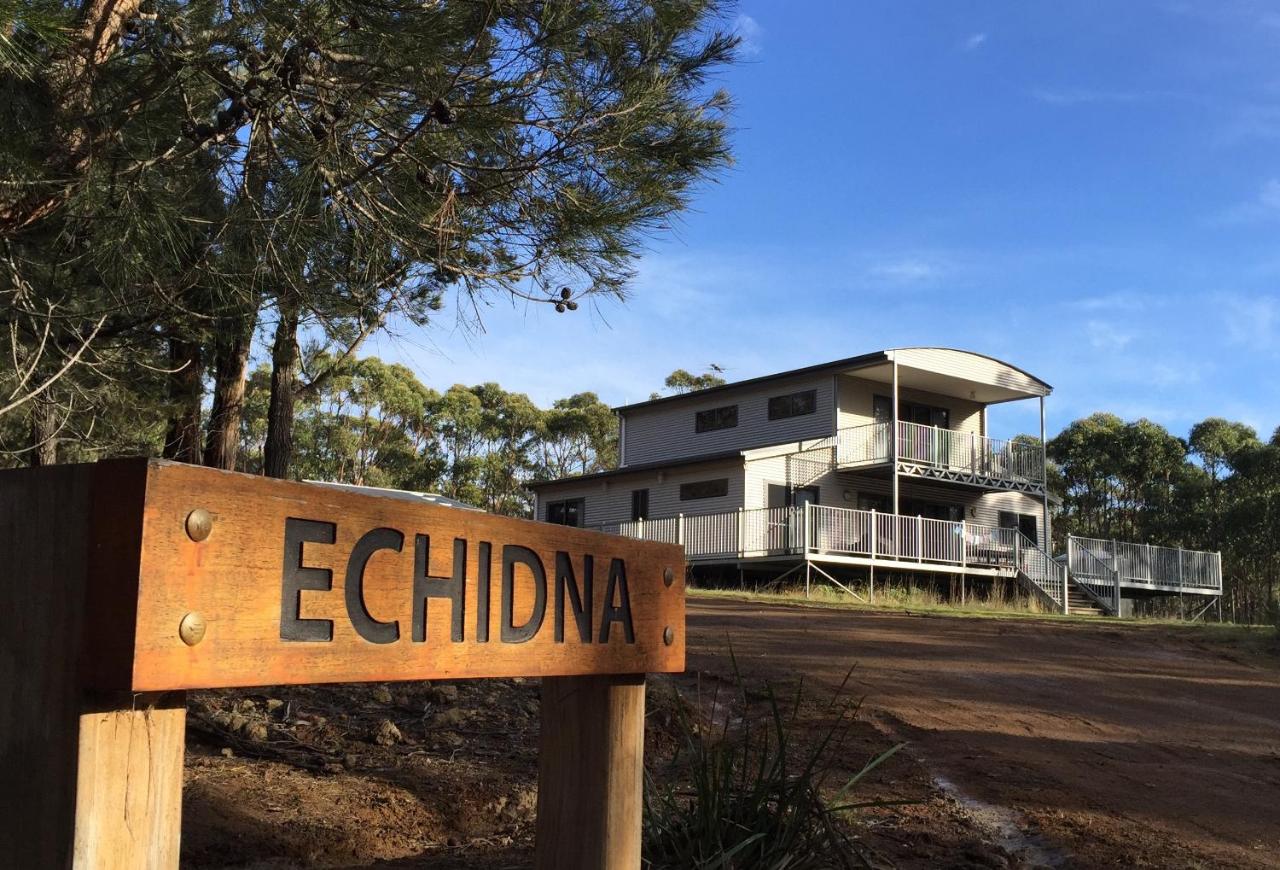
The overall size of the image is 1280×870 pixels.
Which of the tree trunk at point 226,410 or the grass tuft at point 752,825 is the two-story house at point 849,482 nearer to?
the tree trunk at point 226,410

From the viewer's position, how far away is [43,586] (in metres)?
1.67

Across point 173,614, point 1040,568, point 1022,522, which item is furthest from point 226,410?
point 1022,522

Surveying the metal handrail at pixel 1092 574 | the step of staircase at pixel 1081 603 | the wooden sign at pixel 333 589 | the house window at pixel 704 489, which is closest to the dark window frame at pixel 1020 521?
the metal handrail at pixel 1092 574

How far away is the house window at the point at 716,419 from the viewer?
102ft

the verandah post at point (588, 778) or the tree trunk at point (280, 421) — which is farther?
the tree trunk at point (280, 421)

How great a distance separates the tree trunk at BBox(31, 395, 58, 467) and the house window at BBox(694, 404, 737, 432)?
20772 mm

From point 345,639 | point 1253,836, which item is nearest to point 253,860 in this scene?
point 345,639

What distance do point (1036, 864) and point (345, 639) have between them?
3252 mm

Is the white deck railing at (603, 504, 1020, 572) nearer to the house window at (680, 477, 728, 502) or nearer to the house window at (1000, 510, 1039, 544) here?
the house window at (680, 477, 728, 502)

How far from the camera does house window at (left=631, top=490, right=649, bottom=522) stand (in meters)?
30.5

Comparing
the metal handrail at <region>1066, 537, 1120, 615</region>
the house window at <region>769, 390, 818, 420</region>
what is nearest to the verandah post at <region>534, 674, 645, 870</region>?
the house window at <region>769, 390, 818, 420</region>

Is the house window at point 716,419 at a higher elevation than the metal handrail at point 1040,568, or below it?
higher

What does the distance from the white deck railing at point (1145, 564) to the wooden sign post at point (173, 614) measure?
91.8ft

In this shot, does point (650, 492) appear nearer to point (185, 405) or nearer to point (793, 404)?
point (793, 404)
